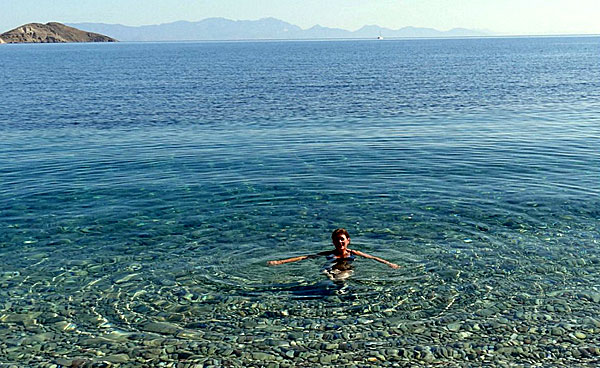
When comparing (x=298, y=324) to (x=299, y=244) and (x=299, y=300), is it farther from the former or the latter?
(x=299, y=244)

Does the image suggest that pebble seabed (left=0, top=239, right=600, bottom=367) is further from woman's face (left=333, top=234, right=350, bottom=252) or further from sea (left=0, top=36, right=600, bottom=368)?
woman's face (left=333, top=234, right=350, bottom=252)

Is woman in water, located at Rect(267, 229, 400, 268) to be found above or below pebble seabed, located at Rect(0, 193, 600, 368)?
above

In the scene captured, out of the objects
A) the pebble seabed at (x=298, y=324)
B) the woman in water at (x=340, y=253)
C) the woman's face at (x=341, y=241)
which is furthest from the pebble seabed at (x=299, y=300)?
the woman's face at (x=341, y=241)

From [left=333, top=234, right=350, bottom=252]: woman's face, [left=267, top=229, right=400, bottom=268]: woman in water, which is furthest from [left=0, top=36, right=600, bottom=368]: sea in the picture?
[left=333, top=234, right=350, bottom=252]: woman's face

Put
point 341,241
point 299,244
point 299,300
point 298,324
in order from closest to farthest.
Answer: point 298,324 < point 299,300 < point 341,241 < point 299,244

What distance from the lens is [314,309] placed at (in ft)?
49.3

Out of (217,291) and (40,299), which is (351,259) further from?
(40,299)

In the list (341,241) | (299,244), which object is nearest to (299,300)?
(341,241)

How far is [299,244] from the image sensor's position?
19.6 metres

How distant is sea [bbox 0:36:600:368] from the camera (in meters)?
13.5

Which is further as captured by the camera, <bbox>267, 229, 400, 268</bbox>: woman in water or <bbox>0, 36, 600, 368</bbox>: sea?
<bbox>267, 229, 400, 268</bbox>: woman in water

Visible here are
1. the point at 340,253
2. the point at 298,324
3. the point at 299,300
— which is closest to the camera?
the point at 298,324

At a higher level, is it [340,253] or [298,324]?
[340,253]

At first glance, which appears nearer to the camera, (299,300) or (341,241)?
(299,300)
